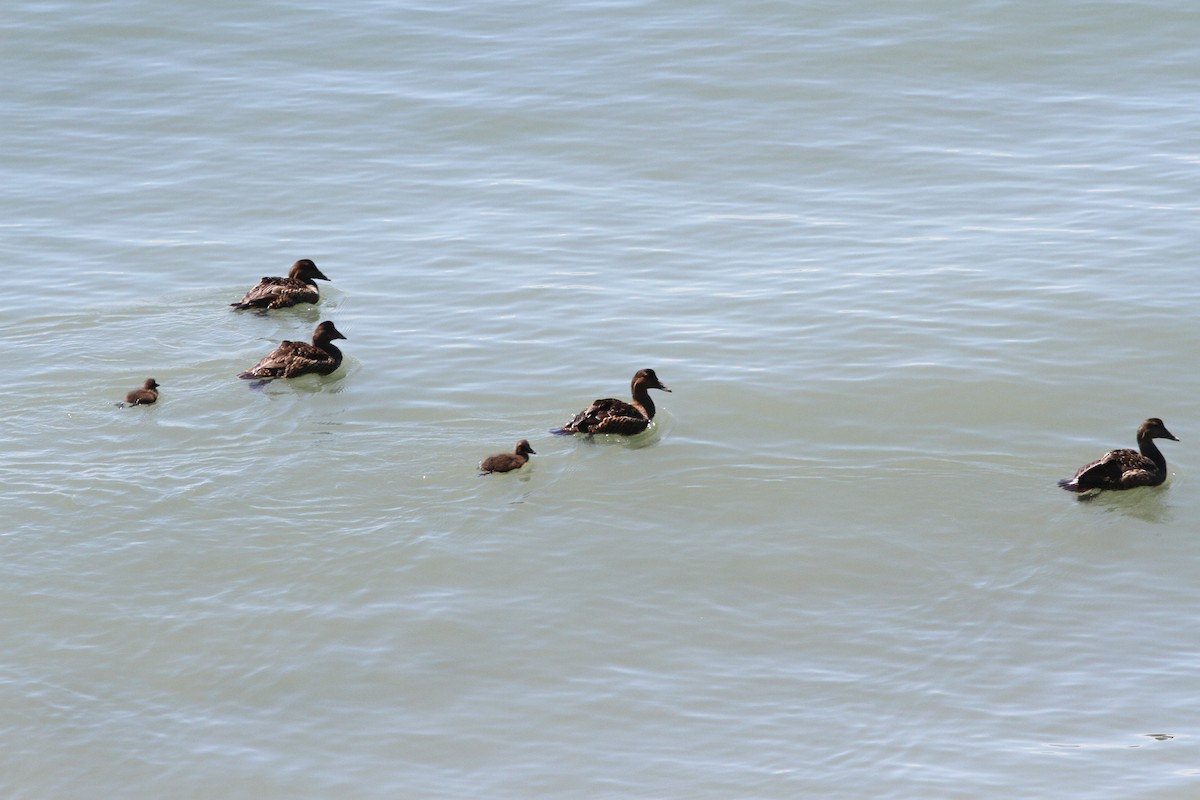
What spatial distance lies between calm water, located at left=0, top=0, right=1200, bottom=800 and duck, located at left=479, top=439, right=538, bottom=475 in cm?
19

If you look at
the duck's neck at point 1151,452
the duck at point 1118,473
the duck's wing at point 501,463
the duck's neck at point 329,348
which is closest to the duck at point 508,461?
the duck's wing at point 501,463

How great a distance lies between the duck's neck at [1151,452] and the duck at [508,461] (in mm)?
5092

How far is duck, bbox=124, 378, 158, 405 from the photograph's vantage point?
14.4 metres

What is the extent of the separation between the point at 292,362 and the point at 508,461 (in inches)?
119

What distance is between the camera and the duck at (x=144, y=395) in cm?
1444

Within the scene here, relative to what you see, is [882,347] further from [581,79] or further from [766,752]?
[581,79]

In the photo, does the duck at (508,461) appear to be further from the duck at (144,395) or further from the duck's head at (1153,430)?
the duck's head at (1153,430)

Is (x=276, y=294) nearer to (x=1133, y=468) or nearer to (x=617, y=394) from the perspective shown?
(x=617, y=394)

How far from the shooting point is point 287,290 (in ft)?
56.0

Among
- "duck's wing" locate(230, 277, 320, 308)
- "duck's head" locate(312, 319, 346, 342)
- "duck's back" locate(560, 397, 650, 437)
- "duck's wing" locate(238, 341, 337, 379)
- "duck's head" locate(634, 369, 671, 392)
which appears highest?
"duck's wing" locate(230, 277, 320, 308)

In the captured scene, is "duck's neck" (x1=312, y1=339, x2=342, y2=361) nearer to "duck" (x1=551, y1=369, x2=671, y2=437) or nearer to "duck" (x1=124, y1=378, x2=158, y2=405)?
"duck" (x1=124, y1=378, x2=158, y2=405)

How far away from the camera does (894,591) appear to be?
449 inches

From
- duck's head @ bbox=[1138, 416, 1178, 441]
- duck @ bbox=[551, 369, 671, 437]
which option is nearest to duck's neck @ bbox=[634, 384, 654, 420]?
duck @ bbox=[551, 369, 671, 437]

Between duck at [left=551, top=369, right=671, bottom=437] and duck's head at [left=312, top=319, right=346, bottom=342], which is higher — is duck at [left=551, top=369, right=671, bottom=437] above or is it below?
below
